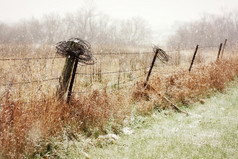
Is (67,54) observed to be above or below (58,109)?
above

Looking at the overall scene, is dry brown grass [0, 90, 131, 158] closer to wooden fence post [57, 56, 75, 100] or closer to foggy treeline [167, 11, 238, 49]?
wooden fence post [57, 56, 75, 100]

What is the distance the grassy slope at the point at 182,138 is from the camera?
2867 mm

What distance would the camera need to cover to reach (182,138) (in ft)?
11.0

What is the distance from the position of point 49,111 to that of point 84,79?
452cm

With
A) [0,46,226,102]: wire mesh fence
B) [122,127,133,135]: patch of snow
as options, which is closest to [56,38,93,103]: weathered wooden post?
[0,46,226,102]: wire mesh fence

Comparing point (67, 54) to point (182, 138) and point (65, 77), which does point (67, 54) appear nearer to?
point (65, 77)

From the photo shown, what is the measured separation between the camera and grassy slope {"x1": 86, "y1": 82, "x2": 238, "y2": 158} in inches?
113

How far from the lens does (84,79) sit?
7277 mm

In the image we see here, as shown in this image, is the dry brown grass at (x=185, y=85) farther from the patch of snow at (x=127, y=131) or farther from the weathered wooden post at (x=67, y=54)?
the weathered wooden post at (x=67, y=54)

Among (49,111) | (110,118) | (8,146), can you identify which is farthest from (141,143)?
(8,146)

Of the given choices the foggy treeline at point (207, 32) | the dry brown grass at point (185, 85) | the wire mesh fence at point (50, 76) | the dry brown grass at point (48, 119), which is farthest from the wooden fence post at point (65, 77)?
the foggy treeline at point (207, 32)

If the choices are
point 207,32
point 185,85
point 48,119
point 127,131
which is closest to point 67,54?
point 48,119

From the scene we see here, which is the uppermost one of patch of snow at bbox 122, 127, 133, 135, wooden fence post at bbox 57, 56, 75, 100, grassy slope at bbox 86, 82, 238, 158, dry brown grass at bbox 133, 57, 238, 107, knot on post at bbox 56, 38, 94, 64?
knot on post at bbox 56, 38, 94, 64

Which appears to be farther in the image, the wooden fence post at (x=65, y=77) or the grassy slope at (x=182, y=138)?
the wooden fence post at (x=65, y=77)
